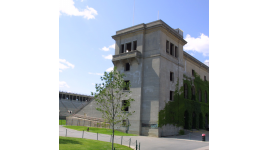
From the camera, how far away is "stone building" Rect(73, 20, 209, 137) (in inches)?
1231

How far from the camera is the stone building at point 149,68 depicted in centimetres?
3127

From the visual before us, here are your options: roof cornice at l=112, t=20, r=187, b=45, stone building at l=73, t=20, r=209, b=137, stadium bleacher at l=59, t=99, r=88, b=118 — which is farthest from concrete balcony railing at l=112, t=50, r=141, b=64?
stadium bleacher at l=59, t=99, r=88, b=118

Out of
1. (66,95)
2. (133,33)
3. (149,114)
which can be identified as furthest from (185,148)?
(66,95)

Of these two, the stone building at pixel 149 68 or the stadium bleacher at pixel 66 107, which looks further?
the stadium bleacher at pixel 66 107

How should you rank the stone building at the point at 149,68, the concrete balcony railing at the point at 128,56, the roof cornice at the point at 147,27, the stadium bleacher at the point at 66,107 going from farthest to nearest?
the stadium bleacher at the point at 66,107 < the concrete balcony railing at the point at 128,56 < the roof cornice at the point at 147,27 < the stone building at the point at 149,68

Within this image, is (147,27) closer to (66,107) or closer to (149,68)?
(149,68)

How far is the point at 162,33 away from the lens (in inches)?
1293

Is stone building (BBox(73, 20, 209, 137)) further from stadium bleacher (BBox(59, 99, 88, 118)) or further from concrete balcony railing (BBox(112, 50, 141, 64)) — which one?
stadium bleacher (BBox(59, 99, 88, 118))

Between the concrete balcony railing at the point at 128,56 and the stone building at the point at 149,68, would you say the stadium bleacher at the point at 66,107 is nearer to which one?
the concrete balcony railing at the point at 128,56

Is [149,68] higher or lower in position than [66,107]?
higher

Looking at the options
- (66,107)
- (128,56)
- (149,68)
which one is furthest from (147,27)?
(66,107)

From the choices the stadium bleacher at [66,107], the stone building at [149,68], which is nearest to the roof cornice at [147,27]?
the stone building at [149,68]

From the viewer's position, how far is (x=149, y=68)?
3284cm
